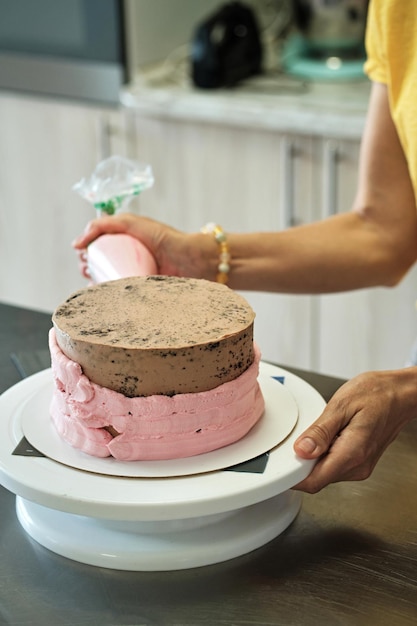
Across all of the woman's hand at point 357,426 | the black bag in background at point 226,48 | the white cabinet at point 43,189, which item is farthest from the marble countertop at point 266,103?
the woman's hand at point 357,426

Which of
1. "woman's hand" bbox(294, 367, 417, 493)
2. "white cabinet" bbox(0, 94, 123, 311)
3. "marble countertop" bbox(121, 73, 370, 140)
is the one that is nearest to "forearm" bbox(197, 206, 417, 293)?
"woman's hand" bbox(294, 367, 417, 493)

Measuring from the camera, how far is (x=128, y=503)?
29.8 inches

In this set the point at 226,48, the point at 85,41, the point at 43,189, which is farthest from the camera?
the point at 43,189

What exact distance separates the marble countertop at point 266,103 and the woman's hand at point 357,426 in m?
1.13

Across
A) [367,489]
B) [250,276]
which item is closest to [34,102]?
[250,276]

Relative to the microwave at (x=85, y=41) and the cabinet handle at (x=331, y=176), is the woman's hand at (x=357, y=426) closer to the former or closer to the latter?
the cabinet handle at (x=331, y=176)

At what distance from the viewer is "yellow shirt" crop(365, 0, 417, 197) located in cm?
124

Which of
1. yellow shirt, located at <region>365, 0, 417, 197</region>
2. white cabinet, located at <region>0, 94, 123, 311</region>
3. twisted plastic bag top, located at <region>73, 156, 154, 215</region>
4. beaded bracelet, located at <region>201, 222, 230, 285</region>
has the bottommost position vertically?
white cabinet, located at <region>0, 94, 123, 311</region>

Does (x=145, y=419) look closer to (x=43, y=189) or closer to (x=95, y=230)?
(x=95, y=230)

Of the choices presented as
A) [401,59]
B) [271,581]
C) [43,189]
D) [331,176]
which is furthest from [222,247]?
[43,189]

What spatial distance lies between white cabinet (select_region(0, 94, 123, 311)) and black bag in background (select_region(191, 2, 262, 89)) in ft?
0.90

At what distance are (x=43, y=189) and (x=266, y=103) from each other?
0.74 metres

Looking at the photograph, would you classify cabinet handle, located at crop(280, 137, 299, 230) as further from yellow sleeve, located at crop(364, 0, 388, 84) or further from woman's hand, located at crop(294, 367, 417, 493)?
woman's hand, located at crop(294, 367, 417, 493)

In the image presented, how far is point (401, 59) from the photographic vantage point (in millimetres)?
1261
